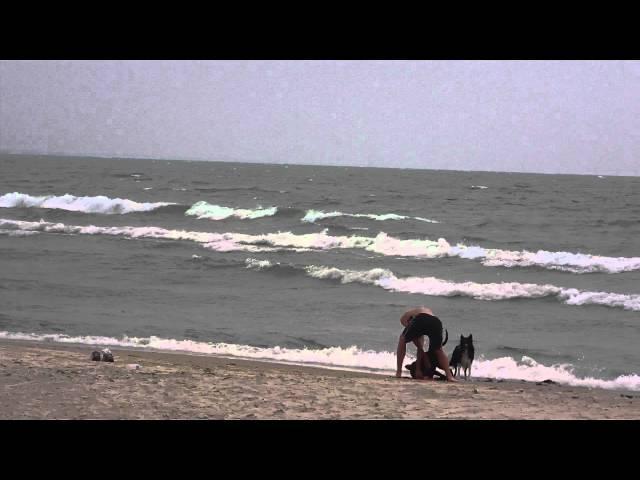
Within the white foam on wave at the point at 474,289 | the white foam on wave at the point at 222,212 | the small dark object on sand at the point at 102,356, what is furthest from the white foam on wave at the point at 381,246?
the small dark object on sand at the point at 102,356

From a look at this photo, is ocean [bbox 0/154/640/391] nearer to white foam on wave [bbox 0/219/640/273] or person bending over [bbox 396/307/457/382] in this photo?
white foam on wave [bbox 0/219/640/273]

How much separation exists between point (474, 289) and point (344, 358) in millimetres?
5551

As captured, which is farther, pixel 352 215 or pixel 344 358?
pixel 352 215

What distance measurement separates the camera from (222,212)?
2767 cm

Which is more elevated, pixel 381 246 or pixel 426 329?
pixel 381 246

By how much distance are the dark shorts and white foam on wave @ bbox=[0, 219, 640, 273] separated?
10.3 metres

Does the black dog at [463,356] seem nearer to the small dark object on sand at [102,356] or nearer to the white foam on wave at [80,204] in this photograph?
the small dark object on sand at [102,356]

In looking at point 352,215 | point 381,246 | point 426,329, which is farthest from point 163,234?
point 426,329

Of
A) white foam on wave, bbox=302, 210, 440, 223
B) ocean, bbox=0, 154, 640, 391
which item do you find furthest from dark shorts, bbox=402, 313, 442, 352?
white foam on wave, bbox=302, 210, 440, 223

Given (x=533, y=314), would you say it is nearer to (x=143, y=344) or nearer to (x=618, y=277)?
(x=618, y=277)

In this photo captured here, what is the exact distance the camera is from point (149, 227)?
76.3ft

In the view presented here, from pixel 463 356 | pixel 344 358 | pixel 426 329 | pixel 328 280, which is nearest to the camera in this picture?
pixel 426 329

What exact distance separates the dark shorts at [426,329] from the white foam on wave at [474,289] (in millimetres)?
6056

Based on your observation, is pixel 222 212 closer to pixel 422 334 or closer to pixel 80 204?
pixel 80 204
